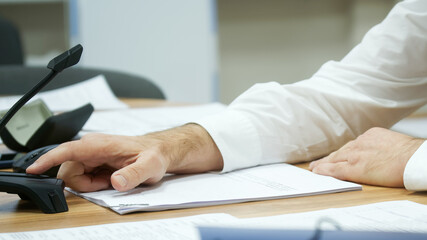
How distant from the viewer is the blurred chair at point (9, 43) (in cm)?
278

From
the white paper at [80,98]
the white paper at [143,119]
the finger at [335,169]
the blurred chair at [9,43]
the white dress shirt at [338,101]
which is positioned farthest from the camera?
the blurred chair at [9,43]

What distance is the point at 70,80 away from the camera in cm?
199

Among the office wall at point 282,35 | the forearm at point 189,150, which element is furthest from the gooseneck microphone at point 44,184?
the office wall at point 282,35

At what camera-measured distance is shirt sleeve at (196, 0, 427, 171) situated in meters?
0.89

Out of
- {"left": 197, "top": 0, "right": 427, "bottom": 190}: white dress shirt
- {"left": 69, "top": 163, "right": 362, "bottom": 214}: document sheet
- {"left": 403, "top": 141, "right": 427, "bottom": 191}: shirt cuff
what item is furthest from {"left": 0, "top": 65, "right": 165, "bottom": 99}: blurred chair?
{"left": 403, "top": 141, "right": 427, "bottom": 191}: shirt cuff

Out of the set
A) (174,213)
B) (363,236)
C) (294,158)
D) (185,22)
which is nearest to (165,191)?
(174,213)

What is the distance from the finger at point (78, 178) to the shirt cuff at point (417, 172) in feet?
1.22

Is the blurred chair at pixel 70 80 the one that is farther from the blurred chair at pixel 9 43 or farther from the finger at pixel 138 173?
the finger at pixel 138 173

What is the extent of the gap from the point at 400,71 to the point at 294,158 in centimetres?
24

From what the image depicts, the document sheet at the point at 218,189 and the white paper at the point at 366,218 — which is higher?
the white paper at the point at 366,218

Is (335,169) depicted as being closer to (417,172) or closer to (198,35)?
(417,172)

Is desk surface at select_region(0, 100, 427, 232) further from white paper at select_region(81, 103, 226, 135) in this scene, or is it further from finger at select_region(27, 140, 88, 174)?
white paper at select_region(81, 103, 226, 135)

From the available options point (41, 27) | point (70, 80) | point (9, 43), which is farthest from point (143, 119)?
point (41, 27)

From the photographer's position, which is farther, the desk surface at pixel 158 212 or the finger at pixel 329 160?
the finger at pixel 329 160
